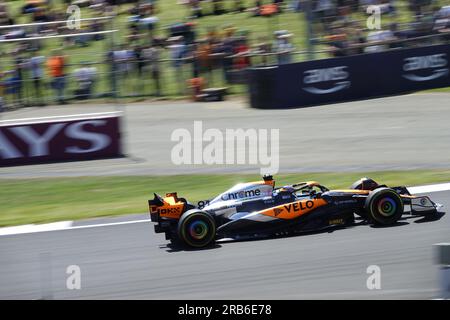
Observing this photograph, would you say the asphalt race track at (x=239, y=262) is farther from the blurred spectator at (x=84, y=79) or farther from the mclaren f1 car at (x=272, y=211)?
the blurred spectator at (x=84, y=79)

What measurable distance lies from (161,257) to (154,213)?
0.53 meters

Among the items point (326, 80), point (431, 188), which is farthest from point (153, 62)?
point (431, 188)

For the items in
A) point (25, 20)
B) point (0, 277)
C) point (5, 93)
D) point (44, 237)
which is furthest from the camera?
point (25, 20)

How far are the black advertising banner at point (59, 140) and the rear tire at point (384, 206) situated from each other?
805 centimetres

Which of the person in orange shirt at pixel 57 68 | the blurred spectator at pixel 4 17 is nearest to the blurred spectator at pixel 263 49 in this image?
the person in orange shirt at pixel 57 68

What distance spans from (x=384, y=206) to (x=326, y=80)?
11.1m

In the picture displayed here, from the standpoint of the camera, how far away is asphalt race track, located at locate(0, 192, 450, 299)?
7629mm

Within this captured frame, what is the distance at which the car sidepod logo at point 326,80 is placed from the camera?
19875 millimetres

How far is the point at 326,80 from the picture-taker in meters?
20.0

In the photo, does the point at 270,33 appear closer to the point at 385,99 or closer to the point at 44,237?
the point at 385,99

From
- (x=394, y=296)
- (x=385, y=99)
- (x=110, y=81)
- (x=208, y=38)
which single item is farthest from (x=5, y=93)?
(x=394, y=296)

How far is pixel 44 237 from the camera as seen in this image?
1039 centimetres

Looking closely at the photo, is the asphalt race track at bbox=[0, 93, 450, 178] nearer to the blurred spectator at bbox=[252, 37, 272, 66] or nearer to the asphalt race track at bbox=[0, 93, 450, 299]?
Answer: the asphalt race track at bbox=[0, 93, 450, 299]

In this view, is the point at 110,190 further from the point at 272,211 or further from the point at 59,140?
the point at 272,211
